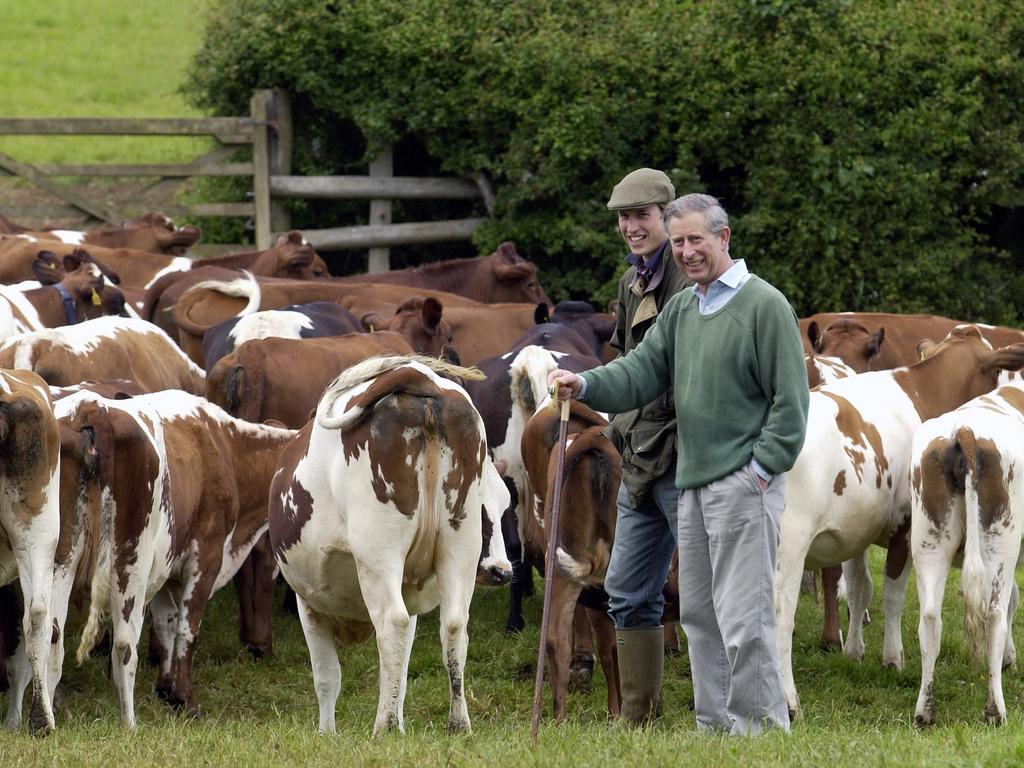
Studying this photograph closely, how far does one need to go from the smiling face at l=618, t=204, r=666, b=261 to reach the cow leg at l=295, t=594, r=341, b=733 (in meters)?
2.41

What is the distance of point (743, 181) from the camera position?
701 inches

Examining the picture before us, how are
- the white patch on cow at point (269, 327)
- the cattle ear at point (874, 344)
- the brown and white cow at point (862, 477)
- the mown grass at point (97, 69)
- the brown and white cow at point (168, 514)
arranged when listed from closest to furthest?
1. the brown and white cow at point (168, 514)
2. the brown and white cow at point (862, 477)
3. the white patch on cow at point (269, 327)
4. the cattle ear at point (874, 344)
5. the mown grass at point (97, 69)

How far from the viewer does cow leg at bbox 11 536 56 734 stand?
22.1 feet

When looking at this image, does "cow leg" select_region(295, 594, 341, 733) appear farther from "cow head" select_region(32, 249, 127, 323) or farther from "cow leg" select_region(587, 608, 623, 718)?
"cow head" select_region(32, 249, 127, 323)

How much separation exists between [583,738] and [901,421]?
11.2 feet

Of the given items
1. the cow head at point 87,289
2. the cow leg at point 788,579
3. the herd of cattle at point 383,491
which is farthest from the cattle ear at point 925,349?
the cow head at point 87,289

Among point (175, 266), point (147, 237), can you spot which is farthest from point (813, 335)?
point (147, 237)

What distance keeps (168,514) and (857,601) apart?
431 cm

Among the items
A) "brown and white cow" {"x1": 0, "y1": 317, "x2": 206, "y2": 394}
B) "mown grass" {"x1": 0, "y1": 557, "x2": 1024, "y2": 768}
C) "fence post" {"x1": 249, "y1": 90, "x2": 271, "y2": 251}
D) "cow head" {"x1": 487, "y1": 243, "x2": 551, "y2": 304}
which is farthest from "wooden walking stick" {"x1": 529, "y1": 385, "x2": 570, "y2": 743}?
"fence post" {"x1": 249, "y1": 90, "x2": 271, "y2": 251}

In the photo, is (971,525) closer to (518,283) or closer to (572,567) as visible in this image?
(572,567)

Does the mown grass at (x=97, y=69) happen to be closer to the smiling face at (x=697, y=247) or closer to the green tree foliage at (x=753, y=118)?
the green tree foliage at (x=753, y=118)

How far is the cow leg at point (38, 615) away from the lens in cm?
672

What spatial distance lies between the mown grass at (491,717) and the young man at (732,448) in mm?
354

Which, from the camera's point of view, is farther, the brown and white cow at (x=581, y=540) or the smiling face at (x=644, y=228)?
the brown and white cow at (x=581, y=540)
